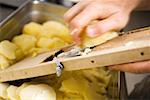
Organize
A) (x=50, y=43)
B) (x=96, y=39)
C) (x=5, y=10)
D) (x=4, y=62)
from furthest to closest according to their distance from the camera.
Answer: (x=5, y=10) → (x=50, y=43) → (x=4, y=62) → (x=96, y=39)

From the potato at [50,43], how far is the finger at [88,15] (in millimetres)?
243

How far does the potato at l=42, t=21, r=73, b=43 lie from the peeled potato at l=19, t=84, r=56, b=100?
12.3 inches

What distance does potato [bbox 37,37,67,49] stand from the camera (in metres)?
0.93

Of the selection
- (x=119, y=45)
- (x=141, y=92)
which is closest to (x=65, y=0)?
(x=141, y=92)

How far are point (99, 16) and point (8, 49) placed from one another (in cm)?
31

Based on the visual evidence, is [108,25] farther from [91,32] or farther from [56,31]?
[56,31]

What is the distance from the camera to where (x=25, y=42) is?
947 mm

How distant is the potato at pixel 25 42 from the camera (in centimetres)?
93

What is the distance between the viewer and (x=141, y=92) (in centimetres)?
86

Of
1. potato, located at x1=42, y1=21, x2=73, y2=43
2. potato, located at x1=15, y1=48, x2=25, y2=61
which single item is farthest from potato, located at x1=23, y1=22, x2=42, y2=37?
potato, located at x1=15, y1=48, x2=25, y2=61

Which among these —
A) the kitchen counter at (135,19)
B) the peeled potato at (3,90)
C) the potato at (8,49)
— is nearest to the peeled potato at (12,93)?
the peeled potato at (3,90)

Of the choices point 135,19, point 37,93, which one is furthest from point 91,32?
point 135,19

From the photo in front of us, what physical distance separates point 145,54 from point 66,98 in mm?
269

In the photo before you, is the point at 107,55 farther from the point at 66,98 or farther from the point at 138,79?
the point at 138,79
